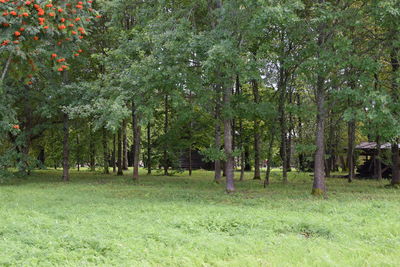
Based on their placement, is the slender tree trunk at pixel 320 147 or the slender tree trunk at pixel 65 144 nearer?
the slender tree trunk at pixel 320 147

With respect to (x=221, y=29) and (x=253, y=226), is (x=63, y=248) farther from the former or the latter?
(x=221, y=29)

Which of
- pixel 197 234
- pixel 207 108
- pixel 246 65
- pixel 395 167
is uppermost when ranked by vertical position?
pixel 246 65

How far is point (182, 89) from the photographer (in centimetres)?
1435

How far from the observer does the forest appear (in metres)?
5.66

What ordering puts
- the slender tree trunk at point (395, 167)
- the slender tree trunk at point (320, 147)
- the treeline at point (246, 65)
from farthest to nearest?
the slender tree trunk at point (395, 167) < the slender tree trunk at point (320, 147) < the treeline at point (246, 65)

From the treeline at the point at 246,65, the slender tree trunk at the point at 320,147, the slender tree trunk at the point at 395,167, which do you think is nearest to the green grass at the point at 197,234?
the slender tree trunk at the point at 320,147

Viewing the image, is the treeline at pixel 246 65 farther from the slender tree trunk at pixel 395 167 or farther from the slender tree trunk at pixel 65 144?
the slender tree trunk at pixel 65 144

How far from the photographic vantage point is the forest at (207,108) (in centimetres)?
566

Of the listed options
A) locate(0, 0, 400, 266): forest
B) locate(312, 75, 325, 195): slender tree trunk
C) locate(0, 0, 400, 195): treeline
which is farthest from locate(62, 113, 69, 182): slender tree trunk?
locate(312, 75, 325, 195): slender tree trunk

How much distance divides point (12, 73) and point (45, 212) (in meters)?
6.03

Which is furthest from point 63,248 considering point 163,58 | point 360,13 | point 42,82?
point 42,82

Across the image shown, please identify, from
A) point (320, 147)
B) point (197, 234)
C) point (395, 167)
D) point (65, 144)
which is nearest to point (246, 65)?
point (320, 147)

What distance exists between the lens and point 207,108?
1623 cm

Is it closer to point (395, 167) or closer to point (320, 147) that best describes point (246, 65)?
point (320, 147)
